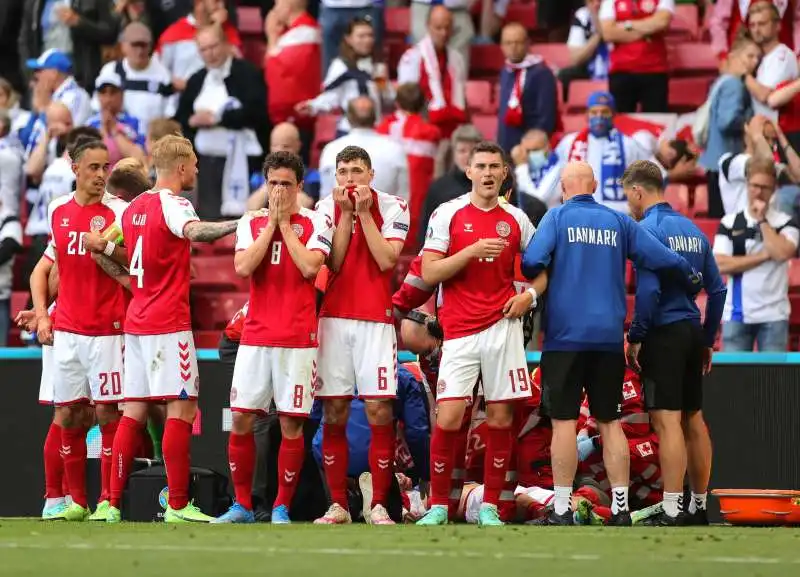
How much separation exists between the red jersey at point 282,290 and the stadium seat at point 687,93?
7857mm

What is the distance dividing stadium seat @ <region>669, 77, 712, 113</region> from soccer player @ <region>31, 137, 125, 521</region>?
7.93 m

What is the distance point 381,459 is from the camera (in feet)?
33.7

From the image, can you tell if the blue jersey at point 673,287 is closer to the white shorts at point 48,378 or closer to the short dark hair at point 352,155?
the short dark hair at point 352,155

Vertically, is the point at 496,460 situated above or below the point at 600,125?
below

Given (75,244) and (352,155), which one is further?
(75,244)

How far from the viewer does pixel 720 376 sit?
11.8 metres

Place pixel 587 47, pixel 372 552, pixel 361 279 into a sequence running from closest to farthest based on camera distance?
pixel 372 552
pixel 361 279
pixel 587 47

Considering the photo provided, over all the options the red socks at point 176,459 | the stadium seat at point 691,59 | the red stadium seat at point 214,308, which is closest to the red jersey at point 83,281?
the red socks at point 176,459

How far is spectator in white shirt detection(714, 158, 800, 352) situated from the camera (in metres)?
13.7

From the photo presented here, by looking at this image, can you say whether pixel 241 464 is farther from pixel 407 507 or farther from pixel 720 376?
pixel 720 376

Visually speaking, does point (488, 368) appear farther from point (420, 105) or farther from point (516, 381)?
point (420, 105)

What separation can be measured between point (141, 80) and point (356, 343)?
7.10 meters

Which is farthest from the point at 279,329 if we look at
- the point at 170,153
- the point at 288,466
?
the point at 170,153

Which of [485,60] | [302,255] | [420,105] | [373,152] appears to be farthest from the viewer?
[485,60]
